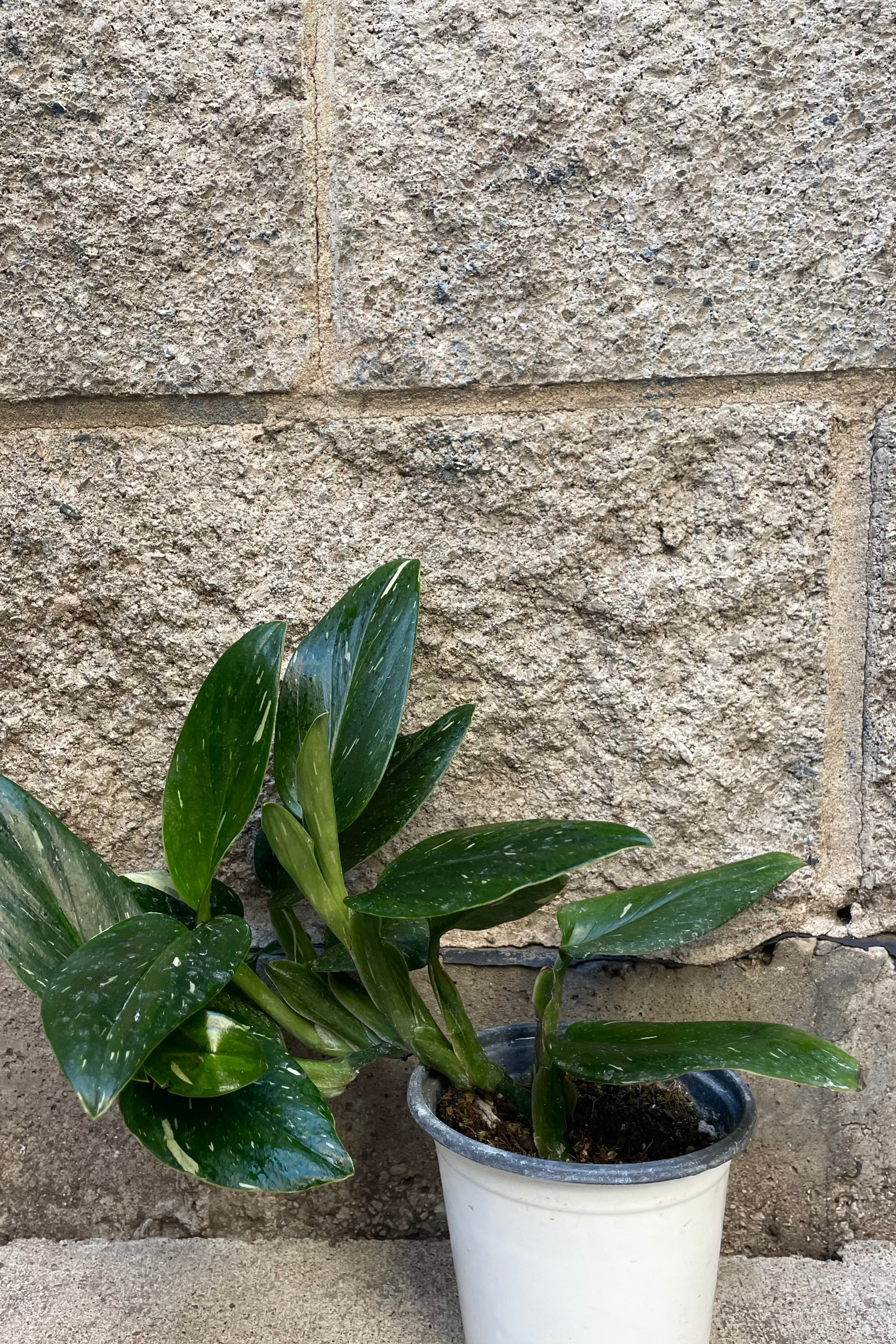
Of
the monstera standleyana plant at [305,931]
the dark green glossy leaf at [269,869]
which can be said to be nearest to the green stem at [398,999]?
the monstera standleyana plant at [305,931]

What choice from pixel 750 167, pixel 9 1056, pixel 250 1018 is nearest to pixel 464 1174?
pixel 250 1018

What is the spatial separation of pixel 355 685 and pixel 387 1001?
231 millimetres

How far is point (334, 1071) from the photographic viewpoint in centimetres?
66

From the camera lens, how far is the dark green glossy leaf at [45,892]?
0.61 m

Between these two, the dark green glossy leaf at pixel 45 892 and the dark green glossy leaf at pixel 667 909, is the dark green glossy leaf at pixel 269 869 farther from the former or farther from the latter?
the dark green glossy leaf at pixel 667 909

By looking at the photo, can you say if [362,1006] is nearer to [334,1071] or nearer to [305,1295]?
[334,1071]

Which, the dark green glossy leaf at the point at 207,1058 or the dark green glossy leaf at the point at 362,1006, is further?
the dark green glossy leaf at the point at 362,1006

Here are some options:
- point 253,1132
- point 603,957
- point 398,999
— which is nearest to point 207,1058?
point 253,1132

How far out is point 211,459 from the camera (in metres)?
0.79

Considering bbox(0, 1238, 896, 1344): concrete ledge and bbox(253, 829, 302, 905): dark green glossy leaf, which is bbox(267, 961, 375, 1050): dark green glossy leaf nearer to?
bbox(253, 829, 302, 905): dark green glossy leaf

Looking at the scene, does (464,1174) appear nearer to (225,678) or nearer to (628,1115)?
(628,1115)

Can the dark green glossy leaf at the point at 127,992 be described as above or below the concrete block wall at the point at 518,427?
below

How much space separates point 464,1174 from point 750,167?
0.78m

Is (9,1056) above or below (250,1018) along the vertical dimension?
below
